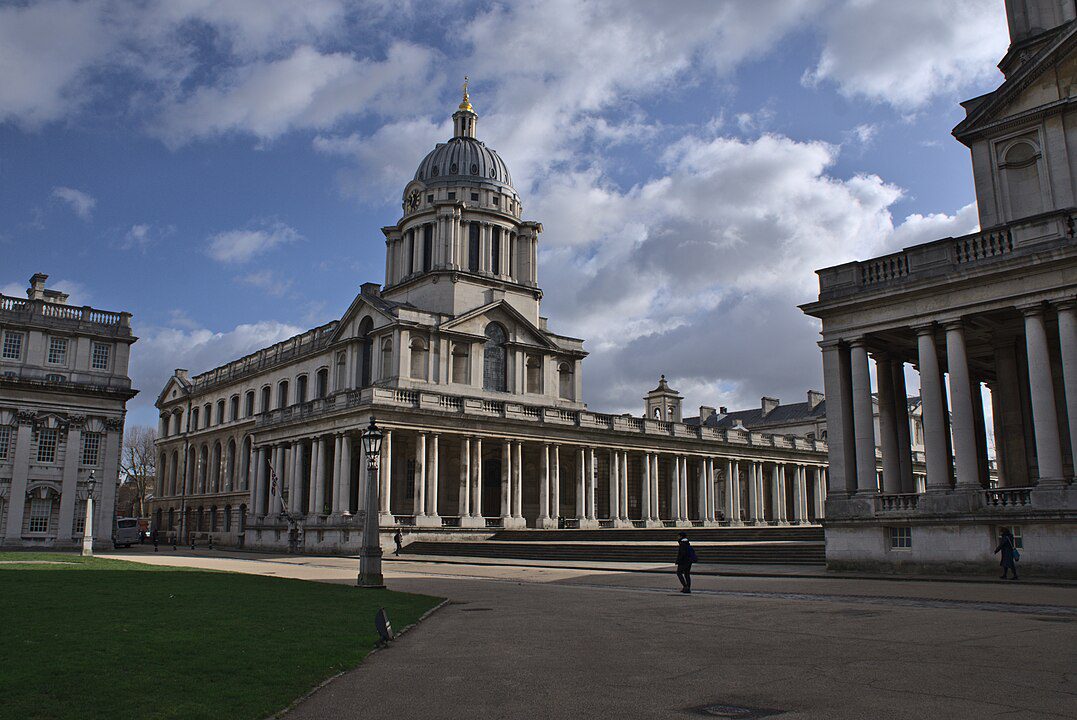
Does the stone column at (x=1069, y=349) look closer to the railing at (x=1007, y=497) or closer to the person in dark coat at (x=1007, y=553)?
the railing at (x=1007, y=497)

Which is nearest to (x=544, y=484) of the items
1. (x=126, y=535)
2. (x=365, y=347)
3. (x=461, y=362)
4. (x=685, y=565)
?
(x=461, y=362)

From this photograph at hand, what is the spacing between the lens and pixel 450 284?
216 ft

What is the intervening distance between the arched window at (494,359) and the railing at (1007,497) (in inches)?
1651

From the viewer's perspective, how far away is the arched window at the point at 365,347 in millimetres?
63312

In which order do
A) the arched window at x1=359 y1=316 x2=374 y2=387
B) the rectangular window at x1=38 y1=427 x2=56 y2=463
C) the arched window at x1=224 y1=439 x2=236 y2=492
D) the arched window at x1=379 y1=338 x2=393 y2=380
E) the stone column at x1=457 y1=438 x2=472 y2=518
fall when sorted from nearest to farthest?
the stone column at x1=457 y1=438 x2=472 y2=518
the rectangular window at x1=38 y1=427 x2=56 y2=463
the arched window at x1=379 y1=338 x2=393 y2=380
the arched window at x1=359 y1=316 x2=374 y2=387
the arched window at x1=224 y1=439 x2=236 y2=492

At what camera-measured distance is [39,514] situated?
5475 cm

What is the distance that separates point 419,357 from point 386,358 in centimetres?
230

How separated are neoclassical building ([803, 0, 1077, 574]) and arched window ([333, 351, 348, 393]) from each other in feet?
141

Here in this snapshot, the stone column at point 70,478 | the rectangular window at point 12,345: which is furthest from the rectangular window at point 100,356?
the rectangular window at point 12,345

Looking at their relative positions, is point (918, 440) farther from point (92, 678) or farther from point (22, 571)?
point (92, 678)

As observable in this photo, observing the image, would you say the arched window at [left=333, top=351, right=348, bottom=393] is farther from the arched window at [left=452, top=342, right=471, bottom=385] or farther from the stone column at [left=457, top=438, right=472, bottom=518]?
the stone column at [left=457, top=438, right=472, bottom=518]

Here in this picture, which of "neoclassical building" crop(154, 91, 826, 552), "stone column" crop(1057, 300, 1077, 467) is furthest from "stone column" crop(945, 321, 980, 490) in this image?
"neoclassical building" crop(154, 91, 826, 552)

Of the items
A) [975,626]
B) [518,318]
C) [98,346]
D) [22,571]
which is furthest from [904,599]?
[98,346]

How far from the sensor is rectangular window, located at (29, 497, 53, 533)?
54.5m
